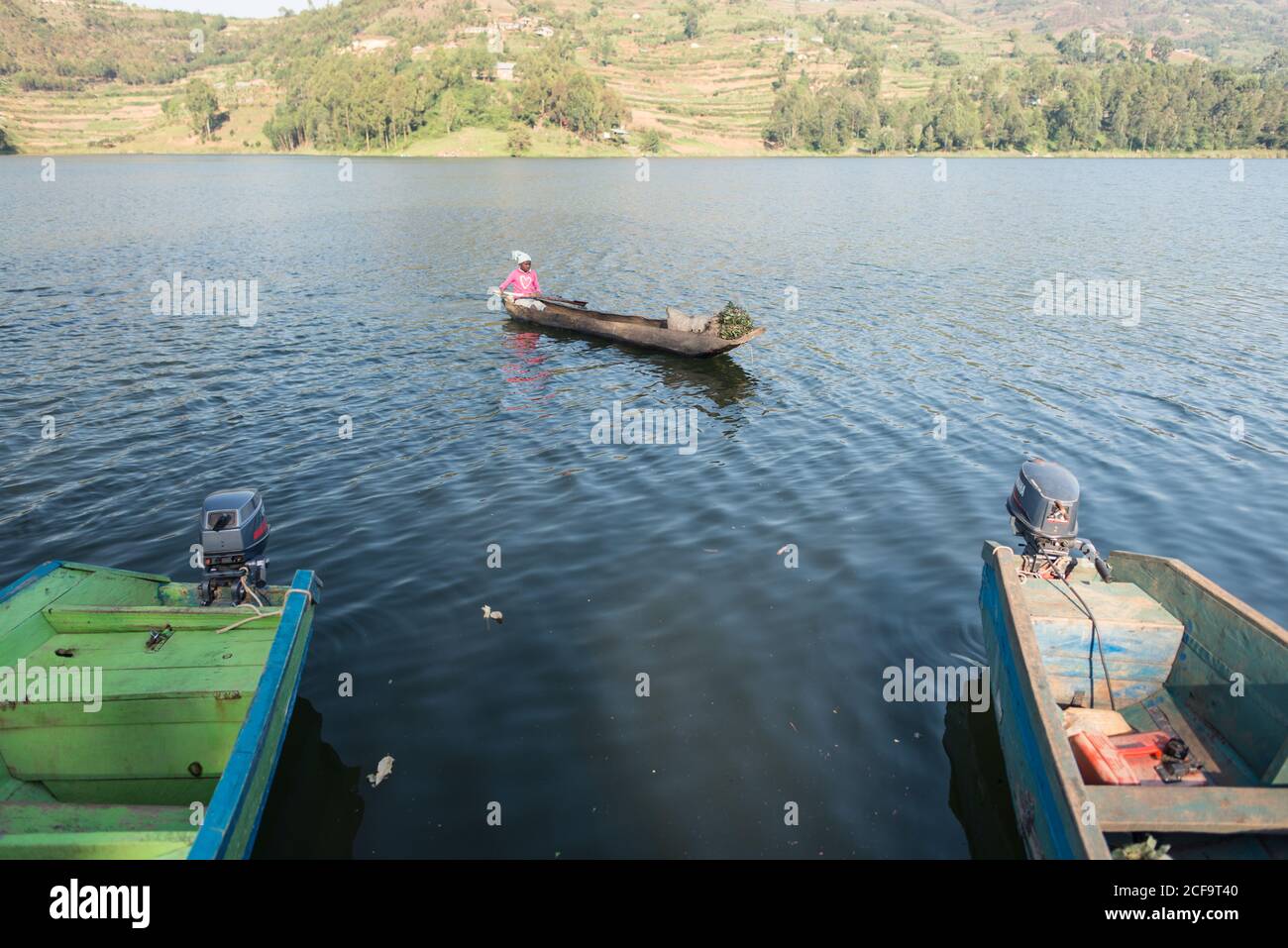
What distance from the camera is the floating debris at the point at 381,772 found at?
366 inches

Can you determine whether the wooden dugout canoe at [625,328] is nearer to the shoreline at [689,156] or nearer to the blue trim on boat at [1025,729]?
the blue trim on boat at [1025,729]

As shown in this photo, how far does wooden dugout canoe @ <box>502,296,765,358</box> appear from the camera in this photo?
1008 inches

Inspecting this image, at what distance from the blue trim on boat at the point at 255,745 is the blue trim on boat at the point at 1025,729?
7061 mm

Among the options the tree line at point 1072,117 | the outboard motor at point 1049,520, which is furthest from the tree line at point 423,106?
the outboard motor at point 1049,520

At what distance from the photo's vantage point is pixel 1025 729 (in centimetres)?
791

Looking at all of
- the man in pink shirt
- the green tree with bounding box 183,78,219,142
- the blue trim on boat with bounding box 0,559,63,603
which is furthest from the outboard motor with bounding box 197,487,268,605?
the green tree with bounding box 183,78,219,142

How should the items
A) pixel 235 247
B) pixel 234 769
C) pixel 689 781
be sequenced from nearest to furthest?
pixel 234 769 < pixel 689 781 < pixel 235 247

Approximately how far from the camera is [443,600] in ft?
42.5

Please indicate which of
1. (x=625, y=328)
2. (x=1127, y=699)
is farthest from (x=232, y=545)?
(x=625, y=328)

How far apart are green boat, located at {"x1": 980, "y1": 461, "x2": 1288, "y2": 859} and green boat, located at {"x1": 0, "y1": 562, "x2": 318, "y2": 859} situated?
294 inches
